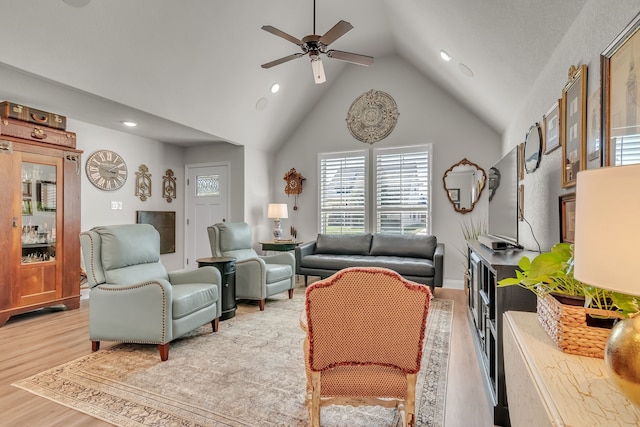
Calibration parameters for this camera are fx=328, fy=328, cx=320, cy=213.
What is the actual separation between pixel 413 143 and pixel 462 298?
2489 mm

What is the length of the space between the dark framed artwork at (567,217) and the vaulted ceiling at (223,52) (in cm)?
105

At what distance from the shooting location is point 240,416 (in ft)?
5.99

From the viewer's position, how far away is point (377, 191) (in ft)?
18.3

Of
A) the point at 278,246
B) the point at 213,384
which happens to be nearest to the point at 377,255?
the point at 278,246

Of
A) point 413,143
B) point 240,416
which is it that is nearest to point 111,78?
point 240,416

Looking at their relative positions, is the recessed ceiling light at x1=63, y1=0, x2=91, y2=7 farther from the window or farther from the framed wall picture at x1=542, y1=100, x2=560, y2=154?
the window

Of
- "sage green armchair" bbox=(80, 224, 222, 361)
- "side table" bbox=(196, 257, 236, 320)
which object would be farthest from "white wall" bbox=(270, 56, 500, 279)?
"sage green armchair" bbox=(80, 224, 222, 361)

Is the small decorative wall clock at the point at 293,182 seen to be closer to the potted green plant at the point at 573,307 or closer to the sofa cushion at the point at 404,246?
the sofa cushion at the point at 404,246

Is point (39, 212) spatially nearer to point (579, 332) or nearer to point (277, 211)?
point (277, 211)

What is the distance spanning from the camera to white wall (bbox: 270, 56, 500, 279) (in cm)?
502

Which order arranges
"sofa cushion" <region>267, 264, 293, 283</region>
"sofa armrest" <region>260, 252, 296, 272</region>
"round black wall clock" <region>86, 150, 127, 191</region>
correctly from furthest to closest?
"round black wall clock" <region>86, 150, 127, 191</region>
"sofa armrest" <region>260, 252, 296, 272</region>
"sofa cushion" <region>267, 264, 293, 283</region>

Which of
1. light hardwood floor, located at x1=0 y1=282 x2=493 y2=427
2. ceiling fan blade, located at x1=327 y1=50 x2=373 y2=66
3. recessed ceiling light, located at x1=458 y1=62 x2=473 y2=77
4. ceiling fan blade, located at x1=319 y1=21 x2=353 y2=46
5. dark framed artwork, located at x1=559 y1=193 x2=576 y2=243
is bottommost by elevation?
light hardwood floor, located at x1=0 y1=282 x2=493 y2=427

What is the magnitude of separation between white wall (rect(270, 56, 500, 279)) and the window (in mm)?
141

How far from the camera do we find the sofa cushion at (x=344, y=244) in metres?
5.26
